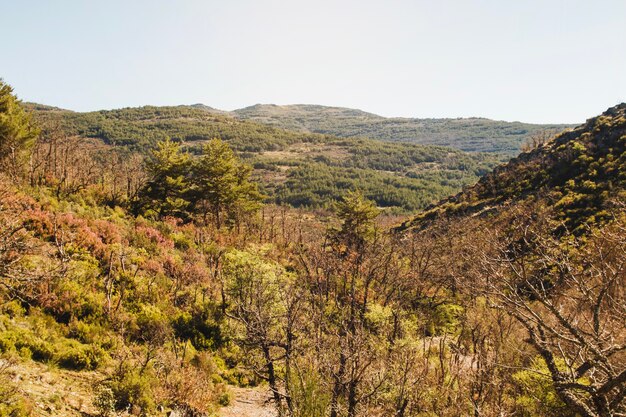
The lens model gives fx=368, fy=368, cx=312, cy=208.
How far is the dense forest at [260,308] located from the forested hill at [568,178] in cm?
37

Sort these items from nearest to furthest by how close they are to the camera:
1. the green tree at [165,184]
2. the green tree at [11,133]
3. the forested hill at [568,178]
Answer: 1. the green tree at [11,133]
2. the green tree at [165,184]
3. the forested hill at [568,178]

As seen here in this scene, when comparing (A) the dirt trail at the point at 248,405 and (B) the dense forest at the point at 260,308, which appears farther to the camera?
(A) the dirt trail at the point at 248,405

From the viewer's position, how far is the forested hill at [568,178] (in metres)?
34.5

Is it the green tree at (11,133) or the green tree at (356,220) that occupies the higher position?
the green tree at (11,133)

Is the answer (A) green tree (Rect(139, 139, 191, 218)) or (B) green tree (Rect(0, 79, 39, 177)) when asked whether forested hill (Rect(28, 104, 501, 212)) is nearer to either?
(A) green tree (Rect(139, 139, 191, 218))

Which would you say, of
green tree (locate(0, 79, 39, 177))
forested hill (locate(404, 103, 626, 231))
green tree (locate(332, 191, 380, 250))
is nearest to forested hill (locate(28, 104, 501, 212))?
forested hill (locate(404, 103, 626, 231))

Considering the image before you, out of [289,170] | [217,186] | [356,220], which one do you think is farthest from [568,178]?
[289,170]

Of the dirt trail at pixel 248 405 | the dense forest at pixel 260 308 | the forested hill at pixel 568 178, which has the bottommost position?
the dirt trail at pixel 248 405

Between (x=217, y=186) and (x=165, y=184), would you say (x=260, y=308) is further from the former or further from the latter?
(x=217, y=186)

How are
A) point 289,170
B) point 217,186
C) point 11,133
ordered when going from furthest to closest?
1. point 289,170
2. point 217,186
3. point 11,133

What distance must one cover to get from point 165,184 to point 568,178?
42142mm

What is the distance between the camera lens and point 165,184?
28.3 m

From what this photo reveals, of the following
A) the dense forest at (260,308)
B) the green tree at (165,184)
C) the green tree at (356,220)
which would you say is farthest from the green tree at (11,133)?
the green tree at (356,220)

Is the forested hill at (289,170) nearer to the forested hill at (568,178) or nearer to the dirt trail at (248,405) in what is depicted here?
the forested hill at (568,178)
